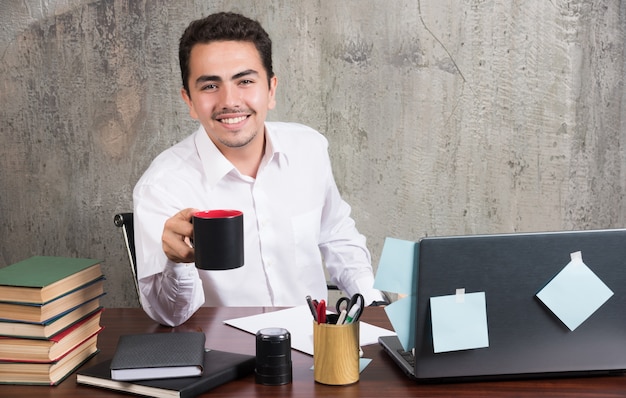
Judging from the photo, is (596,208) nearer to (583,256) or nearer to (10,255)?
(583,256)

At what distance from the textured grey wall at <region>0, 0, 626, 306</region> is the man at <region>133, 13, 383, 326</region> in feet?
2.71

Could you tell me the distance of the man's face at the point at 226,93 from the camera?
217 cm

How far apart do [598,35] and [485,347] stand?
2313 mm

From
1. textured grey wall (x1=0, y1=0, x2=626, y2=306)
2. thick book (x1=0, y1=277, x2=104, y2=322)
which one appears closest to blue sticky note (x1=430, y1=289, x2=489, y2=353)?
thick book (x1=0, y1=277, x2=104, y2=322)

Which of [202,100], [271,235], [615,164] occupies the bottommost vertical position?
[271,235]

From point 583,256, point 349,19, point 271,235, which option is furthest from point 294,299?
point 349,19

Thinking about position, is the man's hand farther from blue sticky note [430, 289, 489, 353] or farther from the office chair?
the office chair

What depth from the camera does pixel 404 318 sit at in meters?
1.31

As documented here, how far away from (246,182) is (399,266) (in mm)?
1032

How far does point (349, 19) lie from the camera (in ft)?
10.3

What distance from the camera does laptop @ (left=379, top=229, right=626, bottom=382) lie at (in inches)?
50.6

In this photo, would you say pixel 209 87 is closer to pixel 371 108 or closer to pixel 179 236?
pixel 179 236

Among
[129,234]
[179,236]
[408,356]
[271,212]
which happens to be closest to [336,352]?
[408,356]

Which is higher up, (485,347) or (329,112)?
(329,112)
